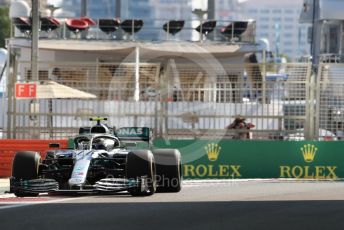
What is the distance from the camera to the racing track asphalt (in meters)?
11.8

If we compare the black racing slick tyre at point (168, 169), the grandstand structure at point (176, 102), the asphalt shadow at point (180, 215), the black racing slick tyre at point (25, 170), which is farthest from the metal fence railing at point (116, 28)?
the asphalt shadow at point (180, 215)

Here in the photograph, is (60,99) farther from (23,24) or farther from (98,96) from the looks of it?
(23,24)

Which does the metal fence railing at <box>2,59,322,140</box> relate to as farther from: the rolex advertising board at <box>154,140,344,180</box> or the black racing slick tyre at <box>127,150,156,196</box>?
the black racing slick tyre at <box>127,150,156,196</box>

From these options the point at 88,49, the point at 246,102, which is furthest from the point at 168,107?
the point at 88,49

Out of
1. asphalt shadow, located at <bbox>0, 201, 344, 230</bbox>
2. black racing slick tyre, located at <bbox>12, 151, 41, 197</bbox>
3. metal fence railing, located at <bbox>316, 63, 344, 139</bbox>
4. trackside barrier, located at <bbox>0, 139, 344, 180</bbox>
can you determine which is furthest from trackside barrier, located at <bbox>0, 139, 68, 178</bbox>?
asphalt shadow, located at <bbox>0, 201, 344, 230</bbox>

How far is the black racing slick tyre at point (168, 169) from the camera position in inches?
675

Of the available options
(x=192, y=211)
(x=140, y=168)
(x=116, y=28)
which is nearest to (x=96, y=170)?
(x=140, y=168)

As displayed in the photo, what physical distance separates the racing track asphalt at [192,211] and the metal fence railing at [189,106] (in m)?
5.66

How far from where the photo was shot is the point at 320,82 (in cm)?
2311

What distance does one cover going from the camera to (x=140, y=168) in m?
16.1

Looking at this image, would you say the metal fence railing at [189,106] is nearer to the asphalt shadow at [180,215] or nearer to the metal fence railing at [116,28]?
the asphalt shadow at [180,215]

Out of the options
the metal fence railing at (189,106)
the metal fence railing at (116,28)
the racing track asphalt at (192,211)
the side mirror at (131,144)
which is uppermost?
the metal fence railing at (116,28)

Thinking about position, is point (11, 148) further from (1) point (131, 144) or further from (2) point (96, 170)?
(2) point (96, 170)

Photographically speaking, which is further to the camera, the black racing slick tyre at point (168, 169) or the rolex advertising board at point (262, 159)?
the rolex advertising board at point (262, 159)
